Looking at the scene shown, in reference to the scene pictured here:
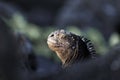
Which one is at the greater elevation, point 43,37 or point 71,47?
point 43,37

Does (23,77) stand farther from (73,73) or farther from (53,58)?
(53,58)

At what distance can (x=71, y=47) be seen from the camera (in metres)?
4.86

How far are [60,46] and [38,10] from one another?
14.8 meters

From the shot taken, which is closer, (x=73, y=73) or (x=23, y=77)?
(x=23, y=77)

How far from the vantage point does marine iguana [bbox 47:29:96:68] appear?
15.3 feet

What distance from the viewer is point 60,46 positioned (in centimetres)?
495

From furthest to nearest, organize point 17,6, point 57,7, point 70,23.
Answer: point 57,7, point 17,6, point 70,23

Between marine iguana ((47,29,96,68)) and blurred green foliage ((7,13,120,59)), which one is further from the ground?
blurred green foliage ((7,13,120,59))

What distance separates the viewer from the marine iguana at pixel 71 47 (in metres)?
4.67

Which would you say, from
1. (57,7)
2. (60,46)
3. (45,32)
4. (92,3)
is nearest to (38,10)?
(57,7)

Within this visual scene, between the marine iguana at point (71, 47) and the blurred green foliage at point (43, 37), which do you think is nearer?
the marine iguana at point (71, 47)

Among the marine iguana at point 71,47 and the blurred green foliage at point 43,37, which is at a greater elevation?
the blurred green foliage at point 43,37

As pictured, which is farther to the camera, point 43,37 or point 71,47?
point 43,37

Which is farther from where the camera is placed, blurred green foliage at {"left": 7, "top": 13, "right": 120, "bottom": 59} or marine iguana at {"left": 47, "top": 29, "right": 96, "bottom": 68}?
blurred green foliage at {"left": 7, "top": 13, "right": 120, "bottom": 59}
